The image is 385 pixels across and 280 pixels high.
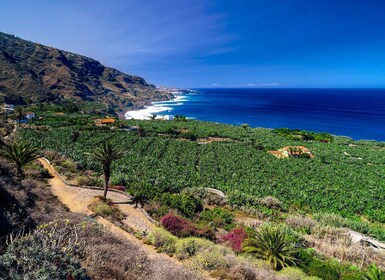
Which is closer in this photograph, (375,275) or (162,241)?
(375,275)

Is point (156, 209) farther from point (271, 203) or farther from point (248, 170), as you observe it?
point (248, 170)

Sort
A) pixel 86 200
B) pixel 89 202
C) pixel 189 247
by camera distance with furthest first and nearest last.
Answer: pixel 86 200 → pixel 89 202 → pixel 189 247

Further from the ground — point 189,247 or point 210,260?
point 210,260

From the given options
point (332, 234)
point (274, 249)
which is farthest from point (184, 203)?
point (332, 234)

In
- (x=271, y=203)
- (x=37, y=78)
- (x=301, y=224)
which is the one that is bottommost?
(x=271, y=203)

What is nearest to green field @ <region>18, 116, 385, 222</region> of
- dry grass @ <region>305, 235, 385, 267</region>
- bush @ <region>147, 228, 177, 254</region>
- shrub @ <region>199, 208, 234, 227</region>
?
shrub @ <region>199, 208, 234, 227</region>

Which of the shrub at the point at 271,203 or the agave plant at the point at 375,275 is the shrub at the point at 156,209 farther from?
the agave plant at the point at 375,275

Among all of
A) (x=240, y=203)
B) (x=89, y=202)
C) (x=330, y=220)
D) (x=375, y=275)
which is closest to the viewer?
(x=375, y=275)
